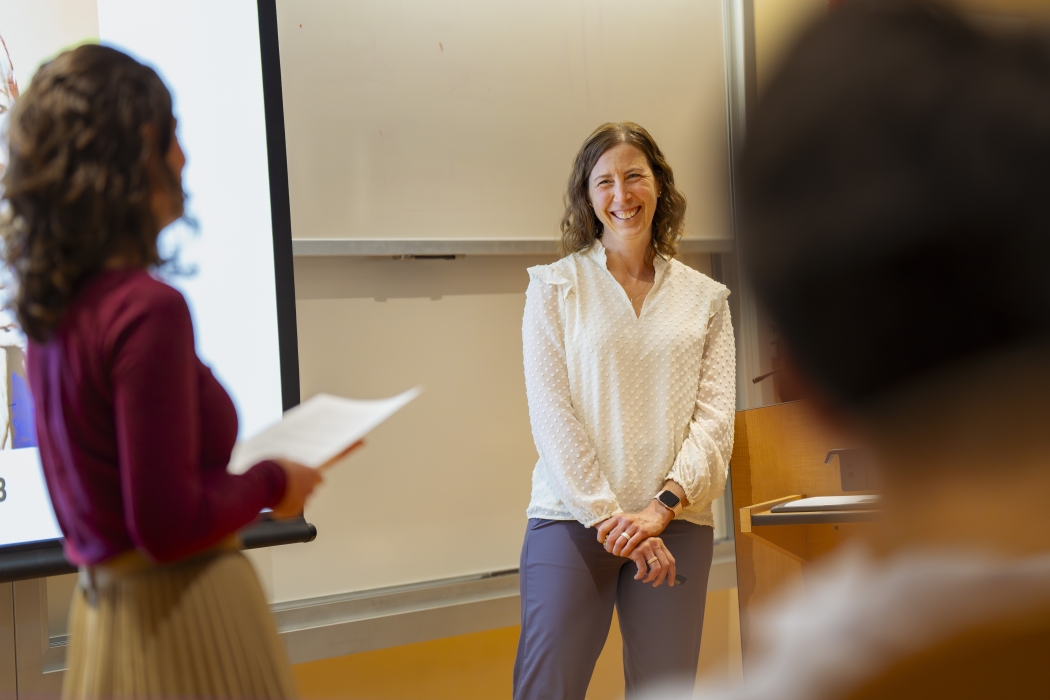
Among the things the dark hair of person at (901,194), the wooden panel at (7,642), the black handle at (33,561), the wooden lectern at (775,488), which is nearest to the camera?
the dark hair of person at (901,194)

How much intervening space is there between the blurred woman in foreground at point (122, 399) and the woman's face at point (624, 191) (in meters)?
1.36

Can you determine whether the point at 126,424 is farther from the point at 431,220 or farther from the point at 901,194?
the point at 431,220

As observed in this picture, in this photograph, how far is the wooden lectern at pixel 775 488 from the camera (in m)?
2.27

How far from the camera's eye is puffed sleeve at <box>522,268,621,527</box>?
1.85m

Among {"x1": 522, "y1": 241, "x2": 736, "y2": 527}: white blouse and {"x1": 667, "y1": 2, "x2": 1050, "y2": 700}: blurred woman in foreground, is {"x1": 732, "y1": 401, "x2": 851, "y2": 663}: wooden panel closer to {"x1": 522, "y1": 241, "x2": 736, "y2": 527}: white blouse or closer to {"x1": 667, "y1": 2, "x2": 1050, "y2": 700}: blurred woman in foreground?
{"x1": 522, "y1": 241, "x2": 736, "y2": 527}: white blouse

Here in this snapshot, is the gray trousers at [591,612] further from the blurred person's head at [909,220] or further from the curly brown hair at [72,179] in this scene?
the blurred person's head at [909,220]

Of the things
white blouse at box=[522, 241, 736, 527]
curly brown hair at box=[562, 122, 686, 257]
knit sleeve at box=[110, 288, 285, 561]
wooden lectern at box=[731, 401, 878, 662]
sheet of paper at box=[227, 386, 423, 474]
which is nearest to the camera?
knit sleeve at box=[110, 288, 285, 561]

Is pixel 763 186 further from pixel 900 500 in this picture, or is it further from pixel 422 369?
pixel 422 369

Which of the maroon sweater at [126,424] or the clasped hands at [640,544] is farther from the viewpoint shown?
the clasped hands at [640,544]

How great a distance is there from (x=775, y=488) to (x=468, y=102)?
143 centimetres

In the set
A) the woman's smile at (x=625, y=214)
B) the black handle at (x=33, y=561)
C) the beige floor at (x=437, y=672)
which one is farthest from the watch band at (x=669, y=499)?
the black handle at (x=33, y=561)

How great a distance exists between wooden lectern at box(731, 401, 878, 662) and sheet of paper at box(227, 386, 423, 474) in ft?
4.88

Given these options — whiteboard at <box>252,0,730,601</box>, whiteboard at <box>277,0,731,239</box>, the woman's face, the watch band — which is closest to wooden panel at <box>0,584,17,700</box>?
whiteboard at <box>252,0,730,601</box>

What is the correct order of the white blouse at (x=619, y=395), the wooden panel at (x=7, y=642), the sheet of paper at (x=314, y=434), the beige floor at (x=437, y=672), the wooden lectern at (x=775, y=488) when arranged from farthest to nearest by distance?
the beige floor at (x=437, y=672), the wooden lectern at (x=775, y=488), the wooden panel at (x=7, y=642), the white blouse at (x=619, y=395), the sheet of paper at (x=314, y=434)
